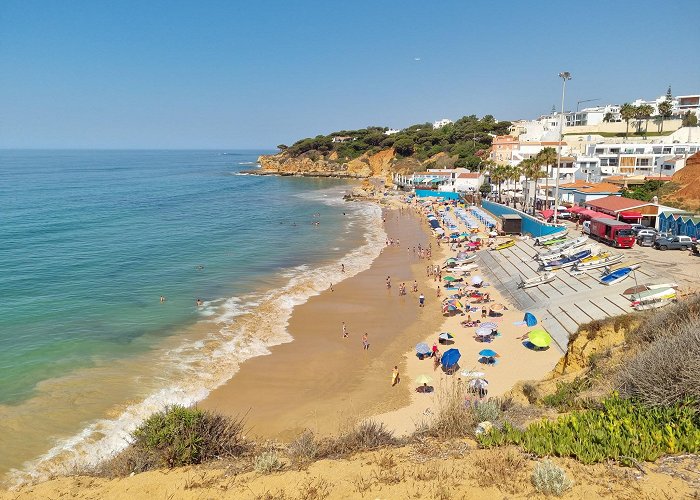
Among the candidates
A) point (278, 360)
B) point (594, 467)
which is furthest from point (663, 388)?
point (278, 360)

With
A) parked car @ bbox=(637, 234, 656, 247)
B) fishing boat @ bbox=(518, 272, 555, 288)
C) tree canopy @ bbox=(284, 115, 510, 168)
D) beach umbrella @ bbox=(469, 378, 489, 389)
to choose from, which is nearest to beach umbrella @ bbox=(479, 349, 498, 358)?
beach umbrella @ bbox=(469, 378, 489, 389)

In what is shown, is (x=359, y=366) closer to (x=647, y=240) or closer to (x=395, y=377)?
(x=395, y=377)

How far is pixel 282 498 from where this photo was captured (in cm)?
631

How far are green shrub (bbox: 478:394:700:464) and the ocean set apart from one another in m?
10.5

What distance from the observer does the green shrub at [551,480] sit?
579 cm

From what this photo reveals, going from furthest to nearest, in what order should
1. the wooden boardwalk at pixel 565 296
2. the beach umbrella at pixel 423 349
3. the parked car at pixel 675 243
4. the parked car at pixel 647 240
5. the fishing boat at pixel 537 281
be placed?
the parked car at pixel 647 240 → the parked car at pixel 675 243 → the fishing boat at pixel 537 281 → the beach umbrella at pixel 423 349 → the wooden boardwalk at pixel 565 296

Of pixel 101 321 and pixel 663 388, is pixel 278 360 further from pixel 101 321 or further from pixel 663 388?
pixel 663 388

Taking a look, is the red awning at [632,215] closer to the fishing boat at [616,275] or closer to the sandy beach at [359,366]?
the fishing boat at [616,275]

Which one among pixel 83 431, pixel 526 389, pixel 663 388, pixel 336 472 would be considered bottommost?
pixel 83 431

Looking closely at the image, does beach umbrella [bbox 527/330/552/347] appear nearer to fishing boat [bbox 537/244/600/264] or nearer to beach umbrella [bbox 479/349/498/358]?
beach umbrella [bbox 479/349/498/358]

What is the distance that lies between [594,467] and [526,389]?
6422 mm

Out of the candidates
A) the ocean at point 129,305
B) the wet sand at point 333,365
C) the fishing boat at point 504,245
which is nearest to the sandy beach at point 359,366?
the wet sand at point 333,365

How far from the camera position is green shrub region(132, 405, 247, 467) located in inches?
305

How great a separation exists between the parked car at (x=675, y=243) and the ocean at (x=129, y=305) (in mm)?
18805
